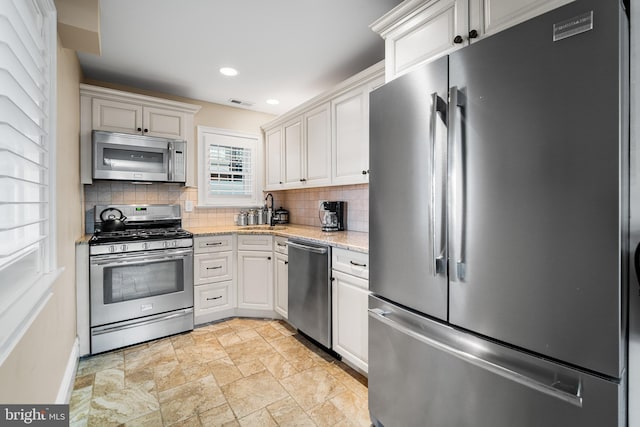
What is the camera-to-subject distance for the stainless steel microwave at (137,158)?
107 inches

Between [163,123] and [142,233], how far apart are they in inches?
45.4

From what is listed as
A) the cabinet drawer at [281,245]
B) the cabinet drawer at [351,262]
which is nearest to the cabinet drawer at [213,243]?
the cabinet drawer at [281,245]

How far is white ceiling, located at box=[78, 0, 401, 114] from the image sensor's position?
75.7 inches

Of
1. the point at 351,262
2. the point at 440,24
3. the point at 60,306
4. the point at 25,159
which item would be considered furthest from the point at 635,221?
the point at 60,306

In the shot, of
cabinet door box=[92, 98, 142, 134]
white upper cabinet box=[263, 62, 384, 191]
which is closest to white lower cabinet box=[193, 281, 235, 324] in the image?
white upper cabinet box=[263, 62, 384, 191]

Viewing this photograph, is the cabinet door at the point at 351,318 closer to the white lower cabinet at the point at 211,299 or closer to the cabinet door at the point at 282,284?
the cabinet door at the point at 282,284

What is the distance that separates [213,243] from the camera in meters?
3.03

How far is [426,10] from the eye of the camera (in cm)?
152

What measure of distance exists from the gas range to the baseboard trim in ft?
2.38

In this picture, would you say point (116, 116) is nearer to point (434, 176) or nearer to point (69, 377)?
point (69, 377)

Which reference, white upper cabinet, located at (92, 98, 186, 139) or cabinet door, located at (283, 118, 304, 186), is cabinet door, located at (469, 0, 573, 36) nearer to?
cabinet door, located at (283, 118, 304, 186)

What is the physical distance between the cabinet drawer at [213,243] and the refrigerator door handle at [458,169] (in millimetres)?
2439

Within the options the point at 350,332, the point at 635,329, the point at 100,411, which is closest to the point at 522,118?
the point at 635,329

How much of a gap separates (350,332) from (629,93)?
5.93 feet
